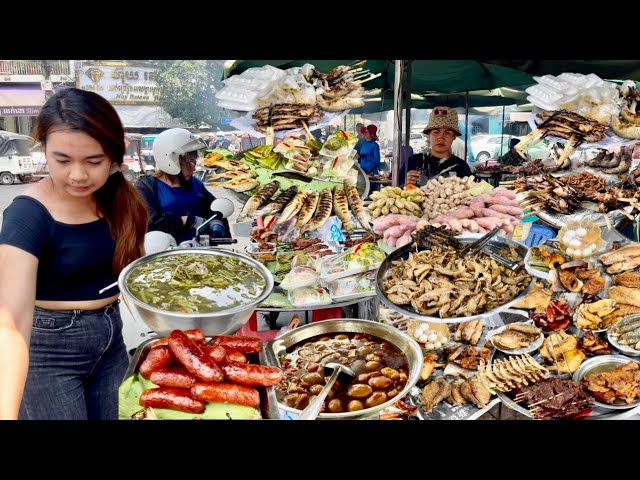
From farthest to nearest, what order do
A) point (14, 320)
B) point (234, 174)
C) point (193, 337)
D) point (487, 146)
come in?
point (487, 146)
point (234, 174)
point (193, 337)
point (14, 320)

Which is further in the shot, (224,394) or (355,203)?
(355,203)

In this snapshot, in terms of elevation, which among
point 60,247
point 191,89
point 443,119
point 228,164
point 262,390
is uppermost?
point 191,89

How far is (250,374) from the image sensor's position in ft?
9.57

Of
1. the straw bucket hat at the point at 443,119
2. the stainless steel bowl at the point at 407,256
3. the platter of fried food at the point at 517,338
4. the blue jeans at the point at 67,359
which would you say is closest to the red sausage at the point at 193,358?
the blue jeans at the point at 67,359

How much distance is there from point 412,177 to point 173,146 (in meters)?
1.39

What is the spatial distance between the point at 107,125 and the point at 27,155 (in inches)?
16.6

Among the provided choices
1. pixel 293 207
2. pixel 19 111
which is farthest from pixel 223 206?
pixel 19 111

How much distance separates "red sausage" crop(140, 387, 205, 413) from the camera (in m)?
2.81

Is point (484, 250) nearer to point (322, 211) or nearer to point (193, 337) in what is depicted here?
point (322, 211)

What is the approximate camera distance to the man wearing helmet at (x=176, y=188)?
292 cm

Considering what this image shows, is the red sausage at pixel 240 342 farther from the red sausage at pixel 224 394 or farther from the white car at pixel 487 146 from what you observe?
the white car at pixel 487 146

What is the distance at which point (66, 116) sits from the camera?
8.56 ft

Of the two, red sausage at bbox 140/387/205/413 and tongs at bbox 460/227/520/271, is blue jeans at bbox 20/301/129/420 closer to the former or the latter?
red sausage at bbox 140/387/205/413
